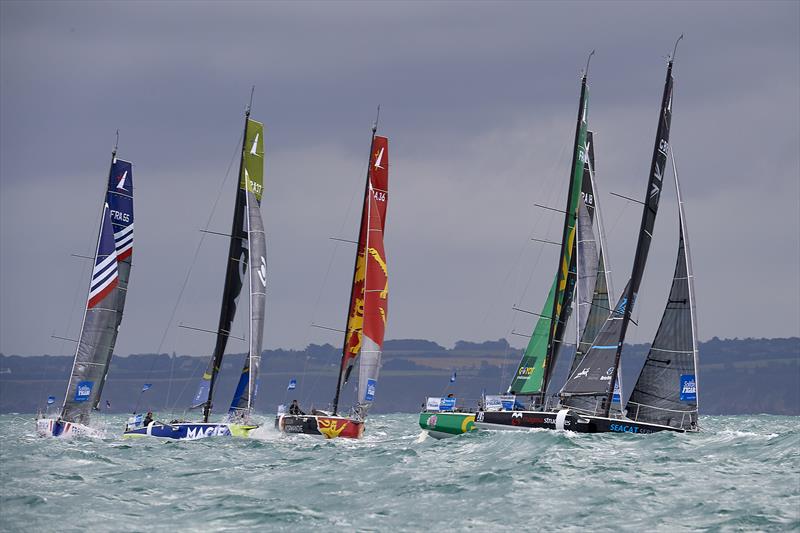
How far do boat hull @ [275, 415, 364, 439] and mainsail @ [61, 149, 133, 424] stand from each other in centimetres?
878

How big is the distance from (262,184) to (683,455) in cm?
2288

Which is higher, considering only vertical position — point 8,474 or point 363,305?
point 363,305

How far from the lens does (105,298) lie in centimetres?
5022

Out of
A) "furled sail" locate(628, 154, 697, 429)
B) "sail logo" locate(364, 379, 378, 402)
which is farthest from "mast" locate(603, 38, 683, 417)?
"sail logo" locate(364, 379, 378, 402)

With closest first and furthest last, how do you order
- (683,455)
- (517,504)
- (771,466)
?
(517,504), (771,466), (683,455)

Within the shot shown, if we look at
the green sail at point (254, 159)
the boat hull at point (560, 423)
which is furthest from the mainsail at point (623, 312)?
the green sail at point (254, 159)

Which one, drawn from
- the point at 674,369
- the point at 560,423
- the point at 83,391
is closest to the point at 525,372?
the point at 560,423

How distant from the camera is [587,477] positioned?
3009cm

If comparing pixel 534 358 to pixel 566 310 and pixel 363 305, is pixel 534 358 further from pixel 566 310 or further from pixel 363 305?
pixel 363 305

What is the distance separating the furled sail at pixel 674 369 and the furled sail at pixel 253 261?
1526cm

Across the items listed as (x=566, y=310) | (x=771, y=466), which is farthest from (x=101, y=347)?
(x=771, y=466)

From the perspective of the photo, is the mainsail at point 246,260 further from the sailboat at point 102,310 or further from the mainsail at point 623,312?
the mainsail at point 623,312

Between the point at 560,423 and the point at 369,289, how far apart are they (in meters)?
10.8

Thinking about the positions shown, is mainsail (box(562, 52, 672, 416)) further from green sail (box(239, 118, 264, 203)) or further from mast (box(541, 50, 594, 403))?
green sail (box(239, 118, 264, 203))
